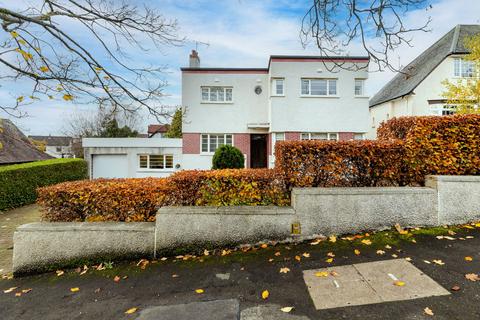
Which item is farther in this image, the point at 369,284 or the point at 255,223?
the point at 255,223

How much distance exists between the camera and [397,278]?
3.09 meters

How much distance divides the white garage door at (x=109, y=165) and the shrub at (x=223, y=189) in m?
15.6

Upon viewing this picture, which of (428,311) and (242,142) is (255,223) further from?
(242,142)

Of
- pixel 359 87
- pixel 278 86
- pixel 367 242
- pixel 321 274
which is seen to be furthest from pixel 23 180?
pixel 359 87

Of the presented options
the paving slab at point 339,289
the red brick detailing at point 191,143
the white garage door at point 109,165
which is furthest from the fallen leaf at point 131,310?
the white garage door at point 109,165

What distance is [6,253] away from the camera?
5363 mm

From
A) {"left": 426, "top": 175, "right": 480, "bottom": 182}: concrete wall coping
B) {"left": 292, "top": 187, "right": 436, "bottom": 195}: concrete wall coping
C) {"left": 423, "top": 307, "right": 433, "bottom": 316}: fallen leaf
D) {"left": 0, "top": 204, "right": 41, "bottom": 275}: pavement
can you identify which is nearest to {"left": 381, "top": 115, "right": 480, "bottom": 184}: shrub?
{"left": 426, "top": 175, "right": 480, "bottom": 182}: concrete wall coping

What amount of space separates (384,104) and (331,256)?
21.0 metres

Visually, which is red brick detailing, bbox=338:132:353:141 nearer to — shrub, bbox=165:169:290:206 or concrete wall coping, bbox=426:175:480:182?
concrete wall coping, bbox=426:175:480:182

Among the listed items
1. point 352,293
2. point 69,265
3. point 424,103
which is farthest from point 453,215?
point 424,103

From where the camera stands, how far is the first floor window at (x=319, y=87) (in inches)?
658

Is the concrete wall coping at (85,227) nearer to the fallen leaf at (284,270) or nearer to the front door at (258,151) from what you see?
the fallen leaf at (284,270)

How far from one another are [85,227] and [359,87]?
55.8ft

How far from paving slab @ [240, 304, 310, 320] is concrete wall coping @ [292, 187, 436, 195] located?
200 cm
